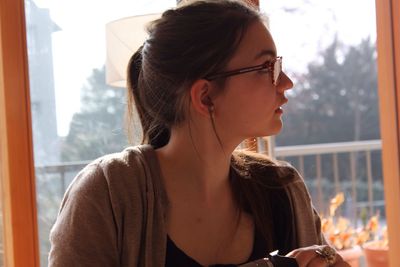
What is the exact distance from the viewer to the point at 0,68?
2.38m

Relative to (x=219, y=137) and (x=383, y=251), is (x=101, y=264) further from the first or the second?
(x=383, y=251)

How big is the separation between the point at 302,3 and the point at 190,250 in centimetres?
185

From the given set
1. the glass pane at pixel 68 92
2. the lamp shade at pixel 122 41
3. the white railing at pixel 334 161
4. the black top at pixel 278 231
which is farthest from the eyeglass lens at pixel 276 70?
the white railing at pixel 334 161

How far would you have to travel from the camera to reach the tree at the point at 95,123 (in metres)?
2.59

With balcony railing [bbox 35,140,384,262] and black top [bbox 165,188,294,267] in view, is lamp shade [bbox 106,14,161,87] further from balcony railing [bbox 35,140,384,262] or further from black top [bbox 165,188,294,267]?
balcony railing [bbox 35,140,384,262]

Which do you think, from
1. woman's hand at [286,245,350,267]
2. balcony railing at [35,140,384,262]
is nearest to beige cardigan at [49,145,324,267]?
woman's hand at [286,245,350,267]

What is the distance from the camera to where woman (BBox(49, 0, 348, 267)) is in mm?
1135

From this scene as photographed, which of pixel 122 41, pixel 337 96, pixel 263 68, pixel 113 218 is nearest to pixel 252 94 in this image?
pixel 263 68

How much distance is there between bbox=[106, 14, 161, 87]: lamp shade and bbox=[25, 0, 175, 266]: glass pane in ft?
2.11

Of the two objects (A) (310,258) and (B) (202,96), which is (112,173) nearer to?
(B) (202,96)

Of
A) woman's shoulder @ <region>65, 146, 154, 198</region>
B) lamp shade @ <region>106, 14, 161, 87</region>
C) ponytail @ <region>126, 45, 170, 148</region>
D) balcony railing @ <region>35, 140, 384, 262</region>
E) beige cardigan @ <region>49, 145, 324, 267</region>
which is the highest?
lamp shade @ <region>106, 14, 161, 87</region>

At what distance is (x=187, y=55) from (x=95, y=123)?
58.3 inches

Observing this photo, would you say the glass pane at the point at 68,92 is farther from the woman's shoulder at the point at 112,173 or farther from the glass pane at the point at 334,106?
the woman's shoulder at the point at 112,173

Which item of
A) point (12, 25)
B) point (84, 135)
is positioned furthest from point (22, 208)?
point (12, 25)
